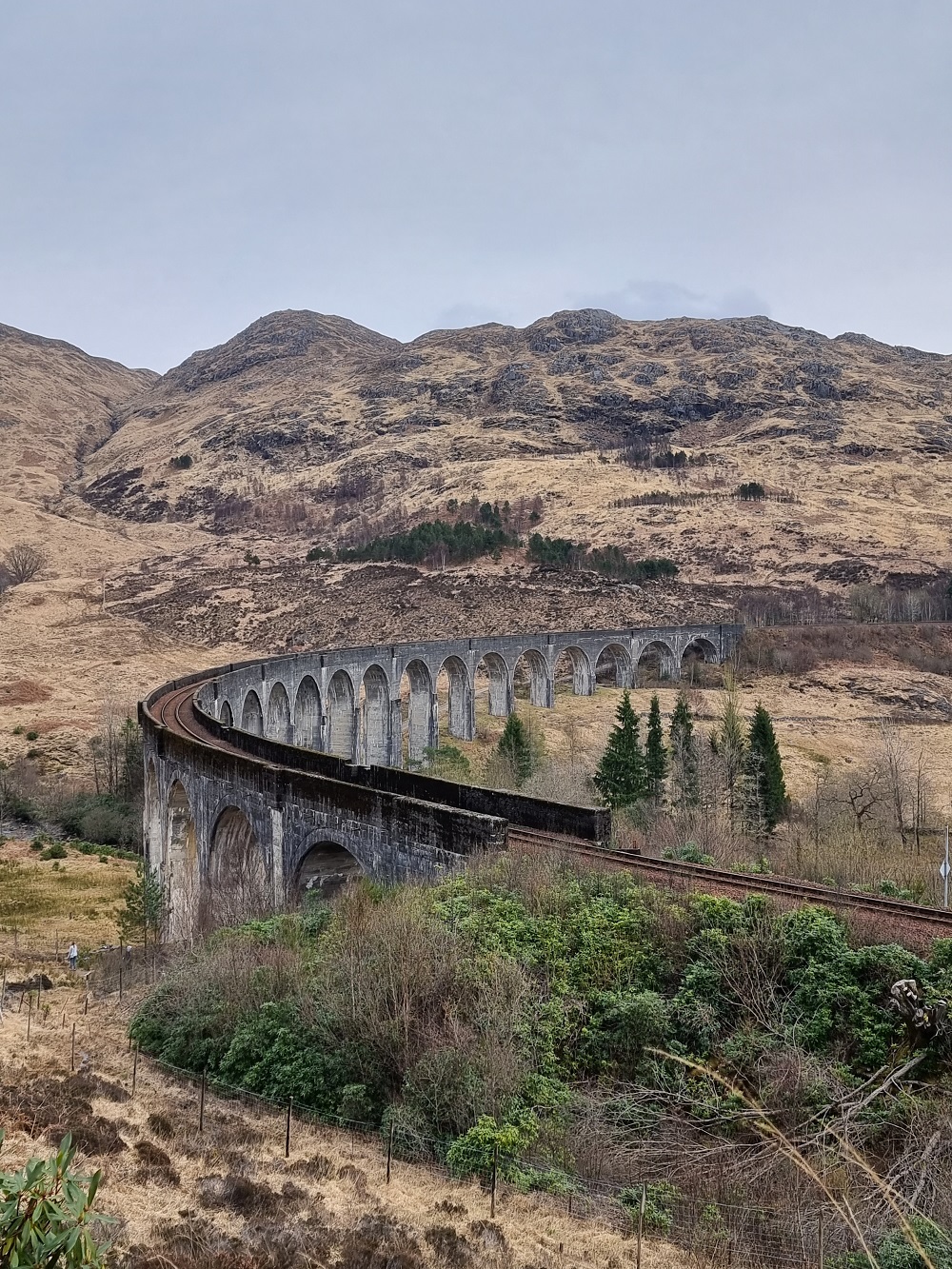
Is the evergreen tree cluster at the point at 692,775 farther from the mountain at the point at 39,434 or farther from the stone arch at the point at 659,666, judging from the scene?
the mountain at the point at 39,434

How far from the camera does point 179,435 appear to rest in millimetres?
165000

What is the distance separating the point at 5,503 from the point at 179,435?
5483 cm

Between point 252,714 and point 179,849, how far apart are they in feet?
49.9

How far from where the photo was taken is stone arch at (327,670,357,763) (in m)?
44.3

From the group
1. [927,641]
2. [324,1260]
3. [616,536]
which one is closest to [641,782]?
[324,1260]

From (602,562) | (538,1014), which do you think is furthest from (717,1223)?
(602,562)

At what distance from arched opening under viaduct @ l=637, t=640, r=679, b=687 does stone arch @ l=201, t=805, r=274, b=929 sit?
49.2 meters

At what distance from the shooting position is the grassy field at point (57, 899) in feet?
80.7

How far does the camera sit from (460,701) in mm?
52344

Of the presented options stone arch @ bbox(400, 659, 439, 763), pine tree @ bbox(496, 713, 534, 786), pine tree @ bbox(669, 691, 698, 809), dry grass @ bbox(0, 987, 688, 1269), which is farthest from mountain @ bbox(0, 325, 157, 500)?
dry grass @ bbox(0, 987, 688, 1269)

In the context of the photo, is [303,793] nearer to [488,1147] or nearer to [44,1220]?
[488,1147]

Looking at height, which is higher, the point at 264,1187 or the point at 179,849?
the point at 264,1187

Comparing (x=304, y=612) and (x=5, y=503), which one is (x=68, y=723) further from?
(x=5, y=503)

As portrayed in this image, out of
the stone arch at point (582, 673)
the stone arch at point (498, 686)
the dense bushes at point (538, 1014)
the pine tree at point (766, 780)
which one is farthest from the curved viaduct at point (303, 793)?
the stone arch at point (582, 673)
